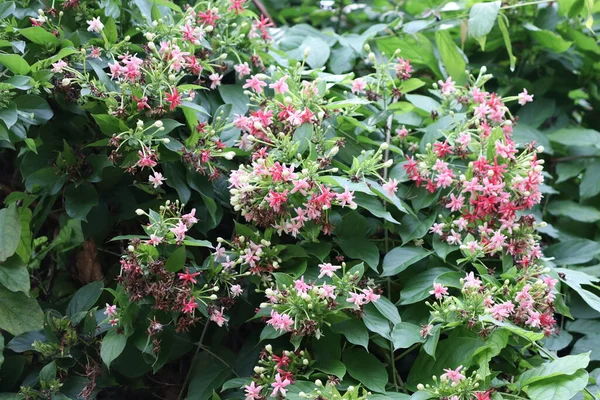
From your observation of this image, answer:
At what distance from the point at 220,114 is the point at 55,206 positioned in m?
0.49

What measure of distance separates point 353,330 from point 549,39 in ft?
4.00

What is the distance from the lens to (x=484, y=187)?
4.81 feet

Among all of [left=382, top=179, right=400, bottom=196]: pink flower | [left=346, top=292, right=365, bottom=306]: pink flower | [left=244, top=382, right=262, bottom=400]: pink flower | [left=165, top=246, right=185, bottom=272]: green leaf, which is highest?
[left=382, top=179, right=400, bottom=196]: pink flower

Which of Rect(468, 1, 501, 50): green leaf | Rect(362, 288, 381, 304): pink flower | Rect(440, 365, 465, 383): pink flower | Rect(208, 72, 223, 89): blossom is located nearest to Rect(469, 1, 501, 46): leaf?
Rect(468, 1, 501, 50): green leaf

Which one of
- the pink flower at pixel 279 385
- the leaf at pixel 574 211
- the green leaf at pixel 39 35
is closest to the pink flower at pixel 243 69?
the green leaf at pixel 39 35

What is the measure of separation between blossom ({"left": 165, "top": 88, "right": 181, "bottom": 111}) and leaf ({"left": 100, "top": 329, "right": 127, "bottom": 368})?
0.45 meters

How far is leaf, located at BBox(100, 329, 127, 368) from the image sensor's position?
1331 mm

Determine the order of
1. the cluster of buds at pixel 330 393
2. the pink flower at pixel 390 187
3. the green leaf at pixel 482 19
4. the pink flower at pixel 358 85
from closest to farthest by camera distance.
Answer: the cluster of buds at pixel 330 393, the pink flower at pixel 390 187, the pink flower at pixel 358 85, the green leaf at pixel 482 19

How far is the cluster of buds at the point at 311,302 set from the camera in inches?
Result: 51.0

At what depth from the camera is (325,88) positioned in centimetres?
155

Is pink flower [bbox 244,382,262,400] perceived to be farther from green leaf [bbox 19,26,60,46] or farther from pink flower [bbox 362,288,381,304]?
green leaf [bbox 19,26,60,46]

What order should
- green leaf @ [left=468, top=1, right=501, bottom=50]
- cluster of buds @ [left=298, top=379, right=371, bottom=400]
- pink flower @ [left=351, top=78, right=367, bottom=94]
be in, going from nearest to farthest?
cluster of buds @ [left=298, top=379, right=371, bottom=400] < pink flower @ [left=351, top=78, right=367, bottom=94] < green leaf @ [left=468, top=1, right=501, bottom=50]

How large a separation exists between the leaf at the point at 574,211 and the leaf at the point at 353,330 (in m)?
0.93

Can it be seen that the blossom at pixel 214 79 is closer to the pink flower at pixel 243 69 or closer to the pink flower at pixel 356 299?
the pink flower at pixel 243 69
